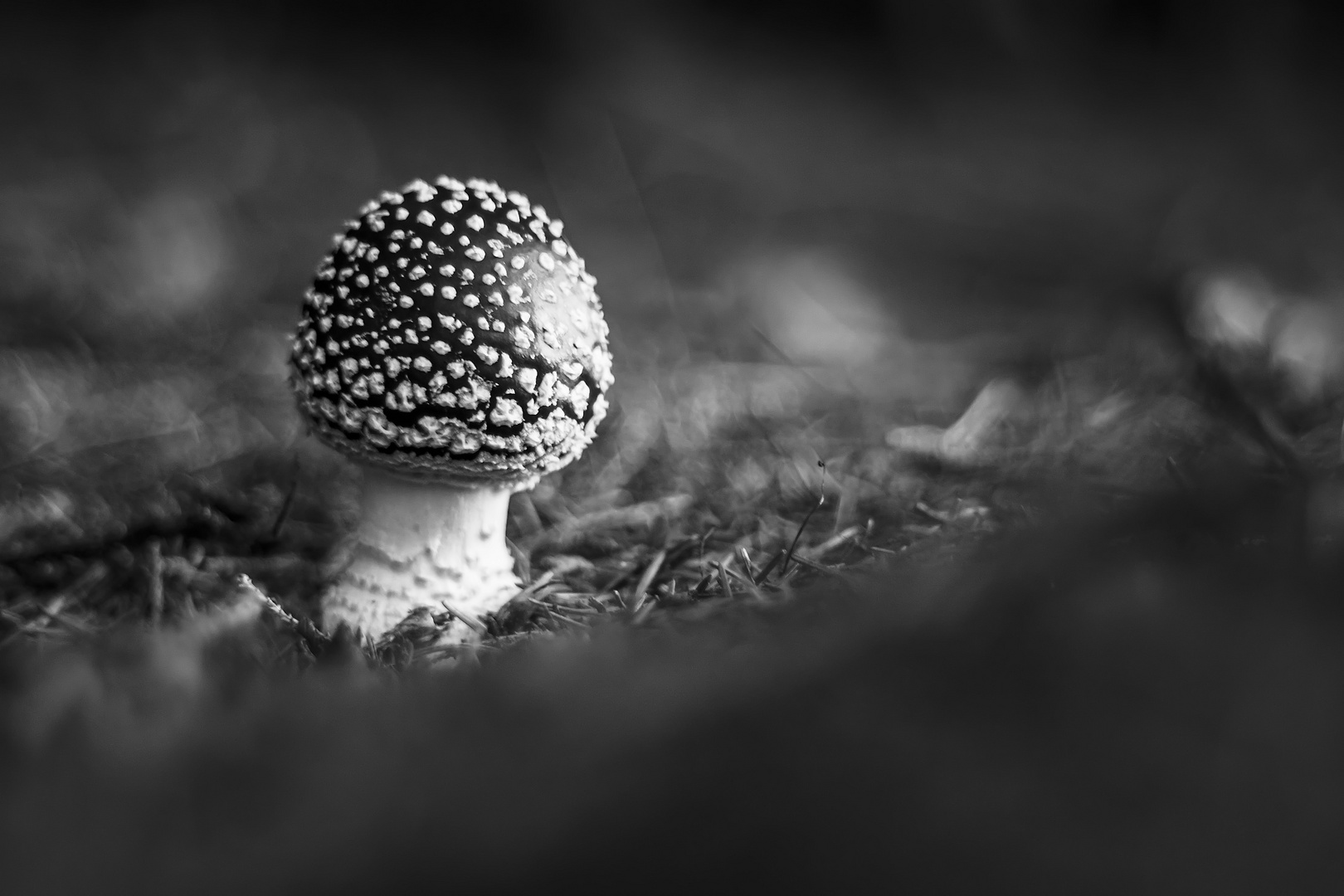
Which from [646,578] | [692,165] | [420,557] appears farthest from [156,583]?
[692,165]

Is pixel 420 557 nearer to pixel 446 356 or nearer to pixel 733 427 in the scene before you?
pixel 446 356

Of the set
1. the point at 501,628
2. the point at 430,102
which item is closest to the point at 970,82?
the point at 430,102

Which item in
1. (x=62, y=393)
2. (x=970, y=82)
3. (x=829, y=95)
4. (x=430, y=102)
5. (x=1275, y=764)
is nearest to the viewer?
(x=1275, y=764)

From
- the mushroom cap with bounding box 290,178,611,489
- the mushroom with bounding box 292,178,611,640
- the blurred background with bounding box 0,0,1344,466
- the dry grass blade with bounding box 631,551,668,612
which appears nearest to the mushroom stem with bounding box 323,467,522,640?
the mushroom with bounding box 292,178,611,640

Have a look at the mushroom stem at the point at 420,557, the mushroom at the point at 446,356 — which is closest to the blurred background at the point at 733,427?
the mushroom stem at the point at 420,557

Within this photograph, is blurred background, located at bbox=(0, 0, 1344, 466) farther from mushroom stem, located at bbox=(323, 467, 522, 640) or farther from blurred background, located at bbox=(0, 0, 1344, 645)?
mushroom stem, located at bbox=(323, 467, 522, 640)

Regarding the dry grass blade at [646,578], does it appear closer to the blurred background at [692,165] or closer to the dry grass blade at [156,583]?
the dry grass blade at [156,583]

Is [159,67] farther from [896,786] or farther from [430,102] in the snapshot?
[896,786]
